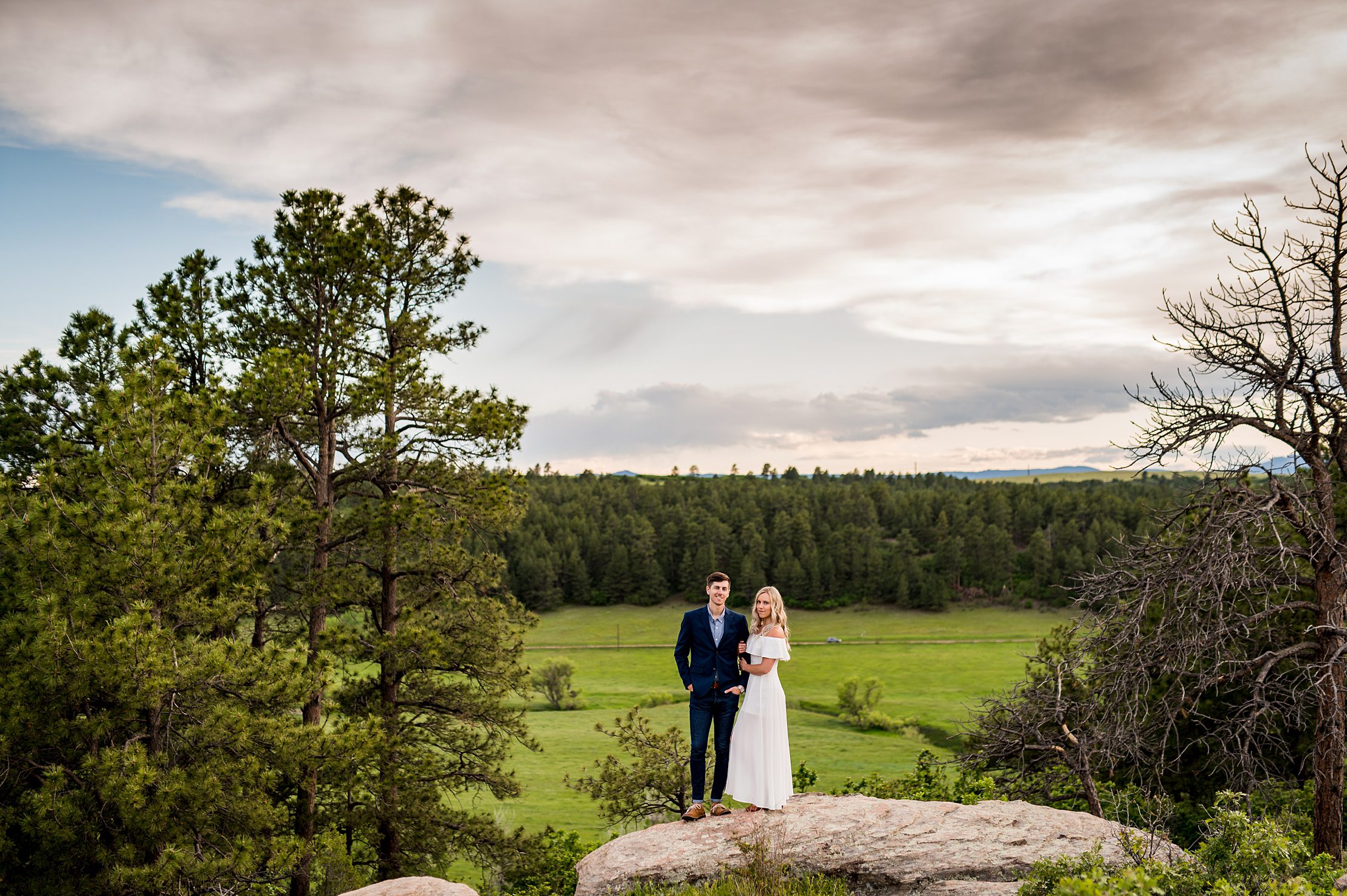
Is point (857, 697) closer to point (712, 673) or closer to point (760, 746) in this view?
point (760, 746)

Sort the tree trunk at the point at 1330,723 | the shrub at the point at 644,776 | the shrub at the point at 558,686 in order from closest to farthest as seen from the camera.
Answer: the tree trunk at the point at 1330,723 → the shrub at the point at 644,776 → the shrub at the point at 558,686

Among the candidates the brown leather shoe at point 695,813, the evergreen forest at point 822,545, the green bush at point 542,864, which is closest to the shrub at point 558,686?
the evergreen forest at point 822,545

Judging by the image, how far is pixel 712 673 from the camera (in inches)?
363

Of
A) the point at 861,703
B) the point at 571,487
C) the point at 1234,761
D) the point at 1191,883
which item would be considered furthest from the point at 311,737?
the point at 571,487

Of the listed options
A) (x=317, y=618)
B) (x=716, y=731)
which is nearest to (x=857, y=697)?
(x=317, y=618)

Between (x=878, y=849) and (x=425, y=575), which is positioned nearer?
(x=878, y=849)

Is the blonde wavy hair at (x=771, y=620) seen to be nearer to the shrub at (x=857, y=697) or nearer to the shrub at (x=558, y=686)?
the shrub at (x=857, y=697)

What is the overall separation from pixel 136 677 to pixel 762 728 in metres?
8.71

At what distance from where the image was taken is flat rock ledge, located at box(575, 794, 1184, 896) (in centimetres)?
823

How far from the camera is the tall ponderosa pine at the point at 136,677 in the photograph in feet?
37.8

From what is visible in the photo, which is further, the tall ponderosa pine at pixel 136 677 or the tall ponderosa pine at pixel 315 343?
the tall ponderosa pine at pixel 315 343

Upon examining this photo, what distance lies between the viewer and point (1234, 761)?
42.7ft

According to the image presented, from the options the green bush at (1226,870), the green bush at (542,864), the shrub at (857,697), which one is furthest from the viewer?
the shrub at (857,697)

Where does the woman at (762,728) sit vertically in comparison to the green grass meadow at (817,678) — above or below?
above
